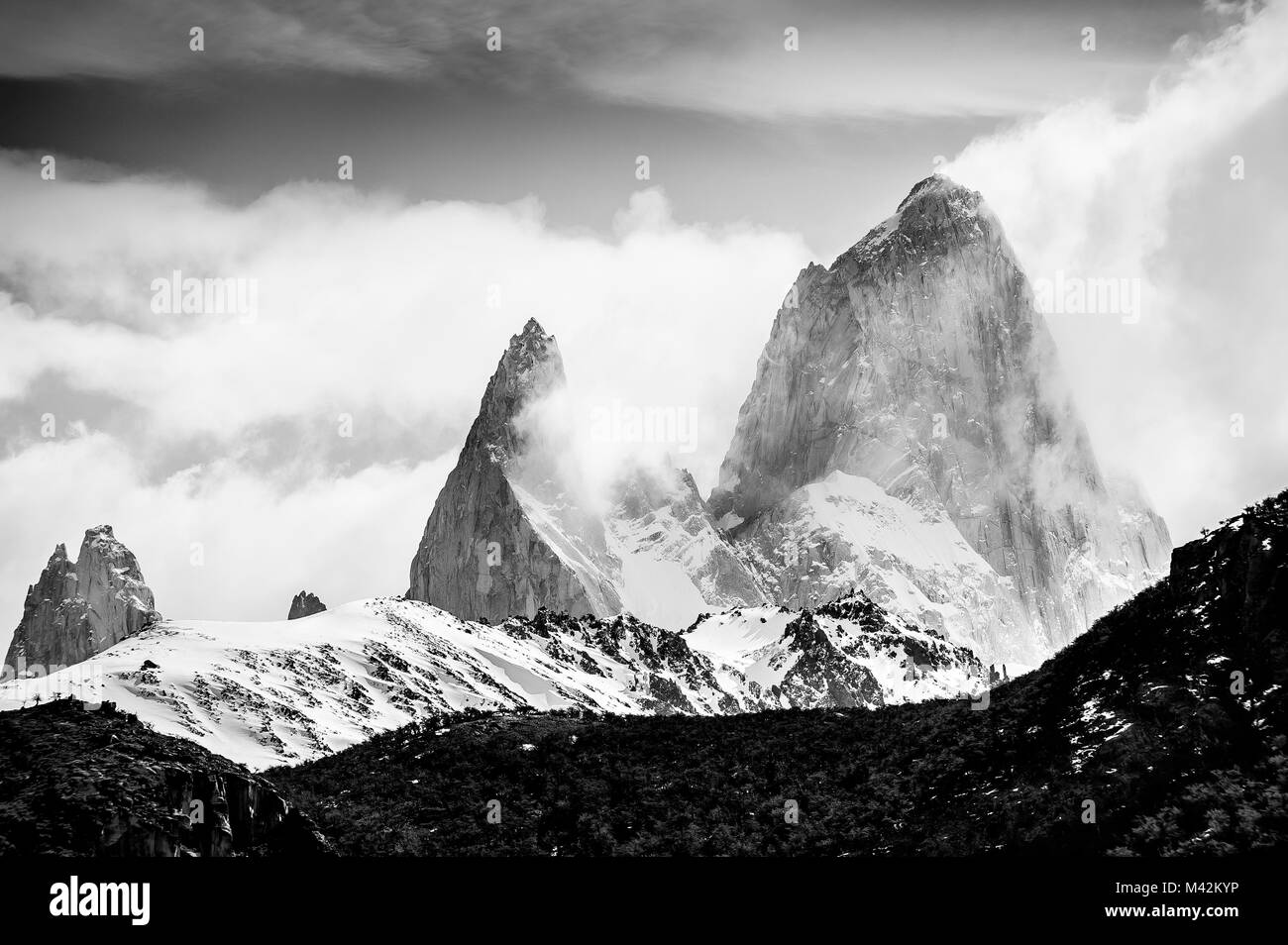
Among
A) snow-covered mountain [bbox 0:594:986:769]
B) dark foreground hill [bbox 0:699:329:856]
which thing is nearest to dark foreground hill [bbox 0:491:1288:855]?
dark foreground hill [bbox 0:699:329:856]

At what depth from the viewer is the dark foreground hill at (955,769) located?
100 ft

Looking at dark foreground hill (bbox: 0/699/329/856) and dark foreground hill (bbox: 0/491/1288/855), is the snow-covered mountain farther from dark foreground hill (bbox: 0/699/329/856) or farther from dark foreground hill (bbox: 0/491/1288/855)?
dark foreground hill (bbox: 0/699/329/856)

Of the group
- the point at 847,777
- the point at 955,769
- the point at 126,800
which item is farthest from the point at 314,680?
the point at 126,800

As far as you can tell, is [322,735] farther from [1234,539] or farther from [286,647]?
[1234,539]

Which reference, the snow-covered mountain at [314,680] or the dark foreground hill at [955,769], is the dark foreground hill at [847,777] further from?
the snow-covered mountain at [314,680]

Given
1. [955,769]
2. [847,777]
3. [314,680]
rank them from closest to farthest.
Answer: [955,769], [847,777], [314,680]

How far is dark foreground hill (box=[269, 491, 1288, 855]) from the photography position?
30.5m

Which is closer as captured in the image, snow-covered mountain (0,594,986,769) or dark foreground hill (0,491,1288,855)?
dark foreground hill (0,491,1288,855)

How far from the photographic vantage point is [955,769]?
3794cm

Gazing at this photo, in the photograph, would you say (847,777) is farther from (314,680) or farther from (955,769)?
(314,680)

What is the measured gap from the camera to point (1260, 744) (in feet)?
99.3
